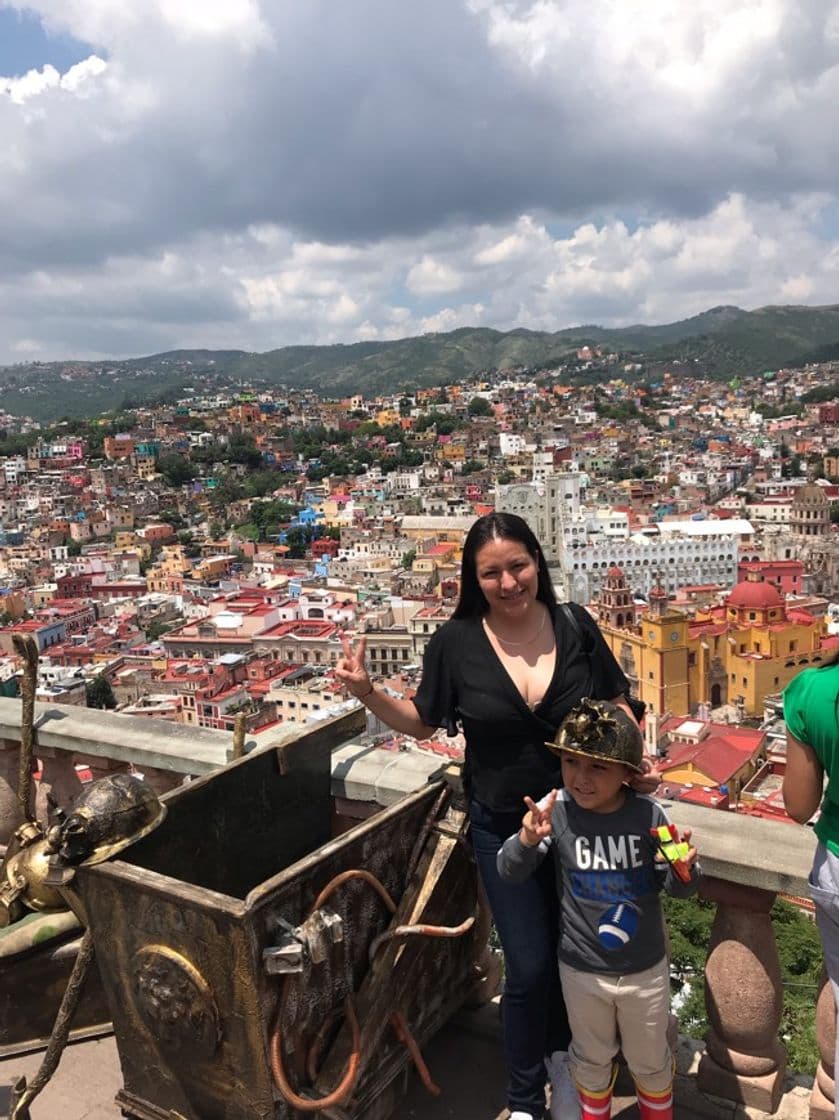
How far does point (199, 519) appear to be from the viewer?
67.7 meters

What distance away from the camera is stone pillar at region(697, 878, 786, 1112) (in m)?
1.97

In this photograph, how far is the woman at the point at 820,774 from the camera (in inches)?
61.0

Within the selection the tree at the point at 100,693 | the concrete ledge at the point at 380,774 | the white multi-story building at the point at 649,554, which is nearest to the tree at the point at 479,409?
the white multi-story building at the point at 649,554

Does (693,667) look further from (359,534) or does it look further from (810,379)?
(810,379)

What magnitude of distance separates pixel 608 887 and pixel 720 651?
30239mm

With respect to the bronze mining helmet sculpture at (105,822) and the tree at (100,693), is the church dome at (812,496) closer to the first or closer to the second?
the tree at (100,693)

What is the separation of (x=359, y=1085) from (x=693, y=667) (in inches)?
1178

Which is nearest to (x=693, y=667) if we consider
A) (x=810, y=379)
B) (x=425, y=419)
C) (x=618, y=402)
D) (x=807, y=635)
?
(x=807, y=635)

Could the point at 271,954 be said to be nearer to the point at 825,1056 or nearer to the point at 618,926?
the point at 618,926

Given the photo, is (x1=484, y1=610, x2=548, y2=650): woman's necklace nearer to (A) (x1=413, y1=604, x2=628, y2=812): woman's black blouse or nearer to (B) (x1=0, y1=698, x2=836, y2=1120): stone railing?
(A) (x1=413, y1=604, x2=628, y2=812): woman's black blouse

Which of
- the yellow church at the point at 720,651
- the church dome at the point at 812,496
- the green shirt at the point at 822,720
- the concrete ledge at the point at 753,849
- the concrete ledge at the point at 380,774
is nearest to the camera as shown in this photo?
the green shirt at the point at 822,720

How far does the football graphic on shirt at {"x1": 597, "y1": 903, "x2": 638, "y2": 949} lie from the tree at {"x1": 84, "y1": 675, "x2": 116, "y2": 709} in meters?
31.1

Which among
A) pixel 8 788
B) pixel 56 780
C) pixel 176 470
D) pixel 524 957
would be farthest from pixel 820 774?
pixel 176 470

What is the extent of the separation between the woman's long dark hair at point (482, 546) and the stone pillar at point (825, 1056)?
982mm
